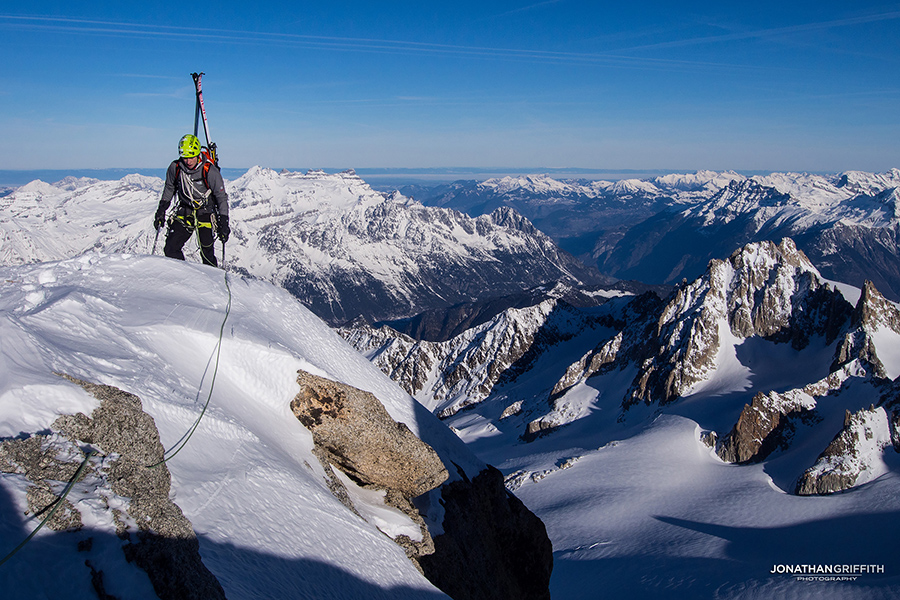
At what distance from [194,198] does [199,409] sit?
31.8 ft

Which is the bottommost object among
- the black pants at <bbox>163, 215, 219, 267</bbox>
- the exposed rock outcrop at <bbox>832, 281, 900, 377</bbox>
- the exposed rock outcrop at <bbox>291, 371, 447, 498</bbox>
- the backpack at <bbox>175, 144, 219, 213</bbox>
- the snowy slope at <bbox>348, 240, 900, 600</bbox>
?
the snowy slope at <bbox>348, 240, 900, 600</bbox>

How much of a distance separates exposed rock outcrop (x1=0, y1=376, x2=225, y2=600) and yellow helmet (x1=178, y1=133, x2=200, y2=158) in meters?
10.6

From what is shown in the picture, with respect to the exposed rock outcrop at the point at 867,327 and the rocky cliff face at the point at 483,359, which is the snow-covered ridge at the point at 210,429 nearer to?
the exposed rock outcrop at the point at 867,327

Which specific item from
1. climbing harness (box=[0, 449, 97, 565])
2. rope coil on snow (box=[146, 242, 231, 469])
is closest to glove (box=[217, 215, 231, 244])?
rope coil on snow (box=[146, 242, 231, 469])

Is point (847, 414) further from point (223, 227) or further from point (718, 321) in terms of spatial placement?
point (223, 227)

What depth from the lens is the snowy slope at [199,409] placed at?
7204mm

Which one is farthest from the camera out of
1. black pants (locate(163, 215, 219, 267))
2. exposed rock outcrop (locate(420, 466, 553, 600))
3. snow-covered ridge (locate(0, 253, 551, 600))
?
black pants (locate(163, 215, 219, 267))

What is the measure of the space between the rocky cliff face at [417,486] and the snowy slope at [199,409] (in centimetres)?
61

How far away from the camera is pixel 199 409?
11375mm

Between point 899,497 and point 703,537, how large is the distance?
73.0 feet

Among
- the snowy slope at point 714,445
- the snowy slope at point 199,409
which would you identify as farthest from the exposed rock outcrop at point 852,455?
the snowy slope at point 199,409

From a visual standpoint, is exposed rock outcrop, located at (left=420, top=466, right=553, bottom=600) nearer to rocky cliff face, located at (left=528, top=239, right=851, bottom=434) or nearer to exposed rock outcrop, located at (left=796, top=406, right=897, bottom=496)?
exposed rock outcrop, located at (left=796, top=406, right=897, bottom=496)

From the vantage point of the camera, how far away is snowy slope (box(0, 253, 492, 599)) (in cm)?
720

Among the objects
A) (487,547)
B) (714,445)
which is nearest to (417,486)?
(487,547)
